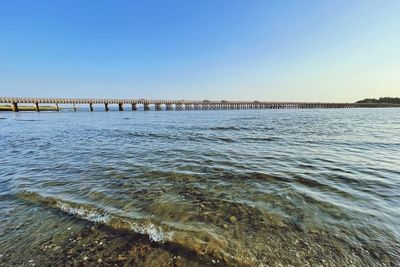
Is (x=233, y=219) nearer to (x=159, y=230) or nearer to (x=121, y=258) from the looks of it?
(x=159, y=230)

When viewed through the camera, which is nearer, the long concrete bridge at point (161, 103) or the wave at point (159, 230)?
the wave at point (159, 230)

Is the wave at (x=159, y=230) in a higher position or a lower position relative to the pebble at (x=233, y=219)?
higher

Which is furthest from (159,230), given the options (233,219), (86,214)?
(86,214)

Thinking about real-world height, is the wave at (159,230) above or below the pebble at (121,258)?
below

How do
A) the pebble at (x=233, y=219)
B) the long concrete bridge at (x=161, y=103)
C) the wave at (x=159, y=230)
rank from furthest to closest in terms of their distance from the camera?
the long concrete bridge at (x=161, y=103) → the pebble at (x=233, y=219) → the wave at (x=159, y=230)

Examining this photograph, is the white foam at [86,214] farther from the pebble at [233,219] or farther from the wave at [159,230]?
the pebble at [233,219]

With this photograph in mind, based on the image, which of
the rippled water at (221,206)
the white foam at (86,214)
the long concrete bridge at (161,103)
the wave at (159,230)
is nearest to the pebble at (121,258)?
the rippled water at (221,206)

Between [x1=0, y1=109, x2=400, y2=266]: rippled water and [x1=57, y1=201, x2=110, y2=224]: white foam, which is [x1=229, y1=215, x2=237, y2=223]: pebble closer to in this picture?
[x1=0, y1=109, x2=400, y2=266]: rippled water

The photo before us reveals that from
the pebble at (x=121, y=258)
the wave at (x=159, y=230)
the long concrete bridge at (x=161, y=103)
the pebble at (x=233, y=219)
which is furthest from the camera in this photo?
the long concrete bridge at (x=161, y=103)

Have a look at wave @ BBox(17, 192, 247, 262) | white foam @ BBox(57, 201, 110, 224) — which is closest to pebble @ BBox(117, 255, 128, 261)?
wave @ BBox(17, 192, 247, 262)

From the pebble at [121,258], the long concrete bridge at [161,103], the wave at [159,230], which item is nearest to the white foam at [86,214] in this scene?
the wave at [159,230]

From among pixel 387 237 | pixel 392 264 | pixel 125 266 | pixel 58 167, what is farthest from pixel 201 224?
pixel 58 167

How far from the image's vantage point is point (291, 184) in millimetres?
6434

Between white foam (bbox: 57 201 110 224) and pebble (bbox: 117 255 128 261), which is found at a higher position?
pebble (bbox: 117 255 128 261)
